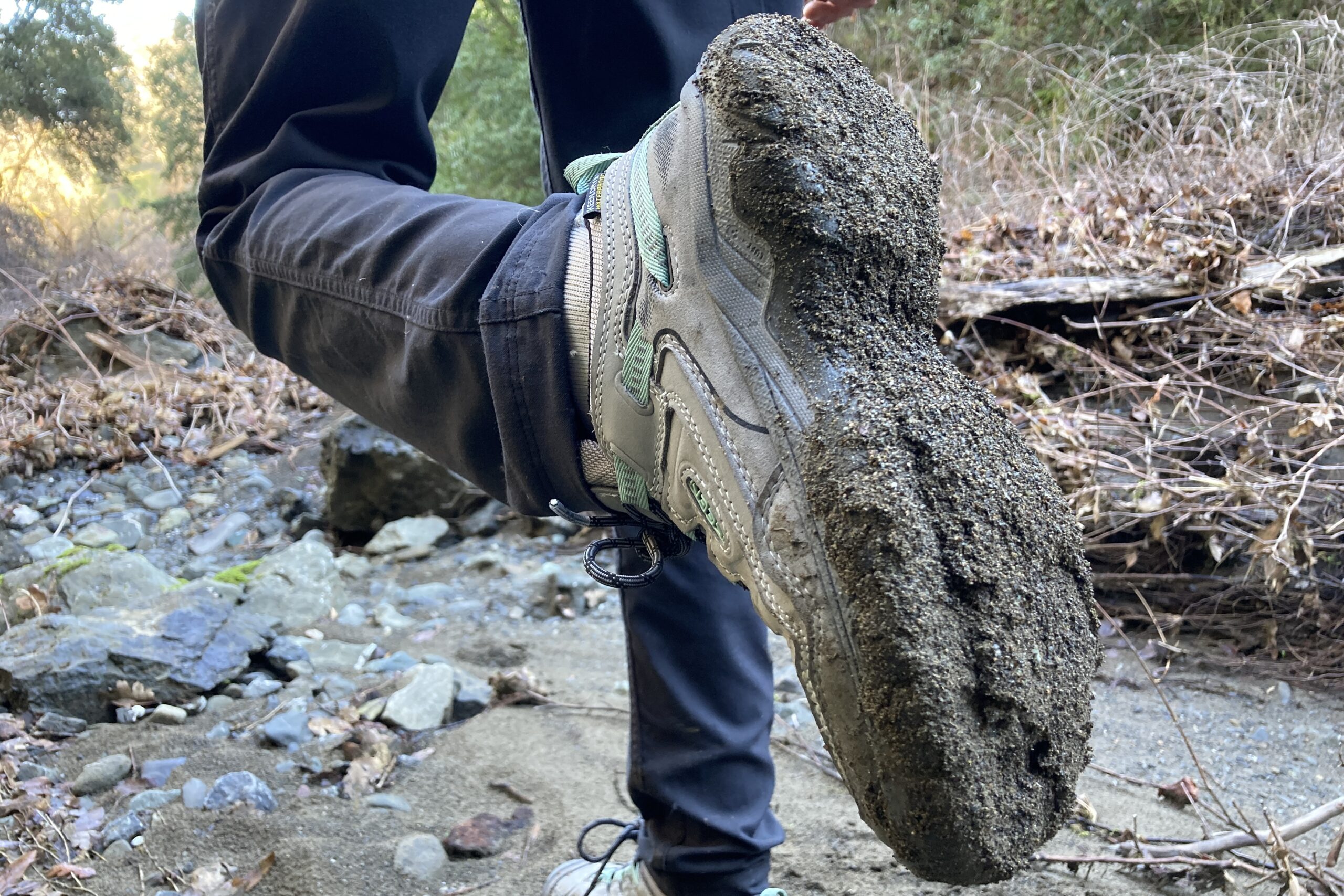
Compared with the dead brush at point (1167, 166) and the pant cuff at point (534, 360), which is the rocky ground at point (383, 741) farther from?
the dead brush at point (1167, 166)

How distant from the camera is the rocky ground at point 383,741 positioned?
4.91 ft

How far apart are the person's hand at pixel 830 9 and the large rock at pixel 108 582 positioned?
2.23 metres

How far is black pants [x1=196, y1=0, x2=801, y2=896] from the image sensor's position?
93 cm

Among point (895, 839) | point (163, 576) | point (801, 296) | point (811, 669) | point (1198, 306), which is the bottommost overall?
point (163, 576)

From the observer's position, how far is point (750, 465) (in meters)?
0.77

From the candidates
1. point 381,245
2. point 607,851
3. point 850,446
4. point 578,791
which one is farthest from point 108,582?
point 850,446

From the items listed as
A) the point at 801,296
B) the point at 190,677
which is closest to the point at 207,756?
the point at 190,677

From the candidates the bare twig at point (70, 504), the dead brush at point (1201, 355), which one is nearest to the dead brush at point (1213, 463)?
the dead brush at point (1201, 355)

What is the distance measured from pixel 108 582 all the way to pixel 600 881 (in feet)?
6.40

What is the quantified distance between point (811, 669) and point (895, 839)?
156 millimetres

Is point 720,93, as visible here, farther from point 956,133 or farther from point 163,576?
point 956,133

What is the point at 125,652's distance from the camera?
2.07 metres

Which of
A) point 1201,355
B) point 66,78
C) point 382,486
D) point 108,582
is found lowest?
point 382,486

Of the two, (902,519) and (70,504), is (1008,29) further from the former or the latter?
(902,519)
